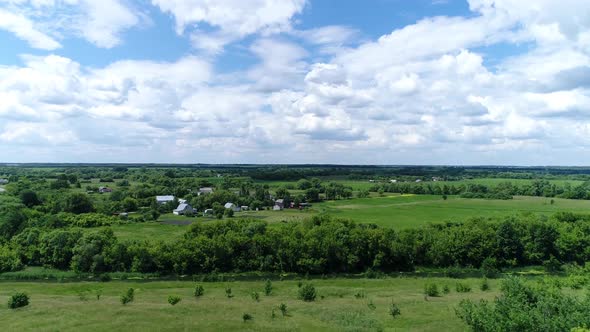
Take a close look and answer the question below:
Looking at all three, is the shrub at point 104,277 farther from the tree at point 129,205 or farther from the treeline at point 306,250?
the tree at point 129,205

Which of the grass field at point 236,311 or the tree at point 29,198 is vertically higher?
the tree at point 29,198

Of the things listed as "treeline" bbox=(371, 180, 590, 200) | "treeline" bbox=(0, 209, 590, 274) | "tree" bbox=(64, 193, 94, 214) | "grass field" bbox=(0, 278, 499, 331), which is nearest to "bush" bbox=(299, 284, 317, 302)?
"grass field" bbox=(0, 278, 499, 331)

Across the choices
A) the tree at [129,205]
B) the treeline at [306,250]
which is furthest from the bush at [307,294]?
the tree at [129,205]

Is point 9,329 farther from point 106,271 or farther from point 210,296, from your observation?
point 106,271

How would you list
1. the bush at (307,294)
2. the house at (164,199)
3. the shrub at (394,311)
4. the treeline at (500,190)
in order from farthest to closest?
the treeline at (500,190) < the house at (164,199) < the bush at (307,294) < the shrub at (394,311)

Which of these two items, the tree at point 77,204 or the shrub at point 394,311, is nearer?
the shrub at point 394,311

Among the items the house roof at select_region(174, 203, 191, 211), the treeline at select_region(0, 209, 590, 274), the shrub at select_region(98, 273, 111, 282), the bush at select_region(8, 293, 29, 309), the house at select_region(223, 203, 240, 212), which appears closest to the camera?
the bush at select_region(8, 293, 29, 309)

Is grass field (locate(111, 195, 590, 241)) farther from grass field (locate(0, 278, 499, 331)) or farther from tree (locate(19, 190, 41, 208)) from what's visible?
tree (locate(19, 190, 41, 208))
